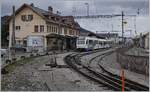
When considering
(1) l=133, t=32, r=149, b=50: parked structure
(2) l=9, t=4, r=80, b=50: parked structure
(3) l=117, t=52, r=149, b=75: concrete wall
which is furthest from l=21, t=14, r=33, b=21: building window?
(3) l=117, t=52, r=149, b=75: concrete wall

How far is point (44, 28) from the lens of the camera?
2579 inches

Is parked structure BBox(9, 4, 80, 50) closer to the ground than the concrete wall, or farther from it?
farther from it

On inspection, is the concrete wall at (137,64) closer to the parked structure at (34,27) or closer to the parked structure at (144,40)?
the parked structure at (144,40)

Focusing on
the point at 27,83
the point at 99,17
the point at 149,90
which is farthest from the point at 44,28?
the point at 149,90

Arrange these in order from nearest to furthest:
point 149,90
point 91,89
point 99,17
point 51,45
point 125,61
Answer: point 149,90 < point 91,89 < point 125,61 < point 99,17 < point 51,45

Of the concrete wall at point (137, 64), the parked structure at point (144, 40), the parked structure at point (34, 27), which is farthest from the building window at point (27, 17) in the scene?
the concrete wall at point (137, 64)

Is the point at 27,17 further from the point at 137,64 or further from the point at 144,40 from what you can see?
the point at 137,64

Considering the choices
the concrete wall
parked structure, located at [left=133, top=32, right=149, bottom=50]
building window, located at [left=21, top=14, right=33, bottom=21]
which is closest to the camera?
the concrete wall

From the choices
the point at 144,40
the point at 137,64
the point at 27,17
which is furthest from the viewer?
the point at 144,40

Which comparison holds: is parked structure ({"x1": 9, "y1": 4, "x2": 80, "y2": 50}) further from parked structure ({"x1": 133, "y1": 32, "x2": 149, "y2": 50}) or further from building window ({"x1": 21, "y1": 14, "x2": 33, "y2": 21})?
parked structure ({"x1": 133, "y1": 32, "x2": 149, "y2": 50})

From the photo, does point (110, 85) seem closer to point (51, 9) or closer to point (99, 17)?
point (99, 17)

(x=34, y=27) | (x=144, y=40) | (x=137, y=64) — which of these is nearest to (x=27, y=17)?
(x=34, y=27)

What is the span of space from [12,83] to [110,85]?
4.68 meters

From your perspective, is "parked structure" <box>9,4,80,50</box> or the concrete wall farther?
"parked structure" <box>9,4,80,50</box>
